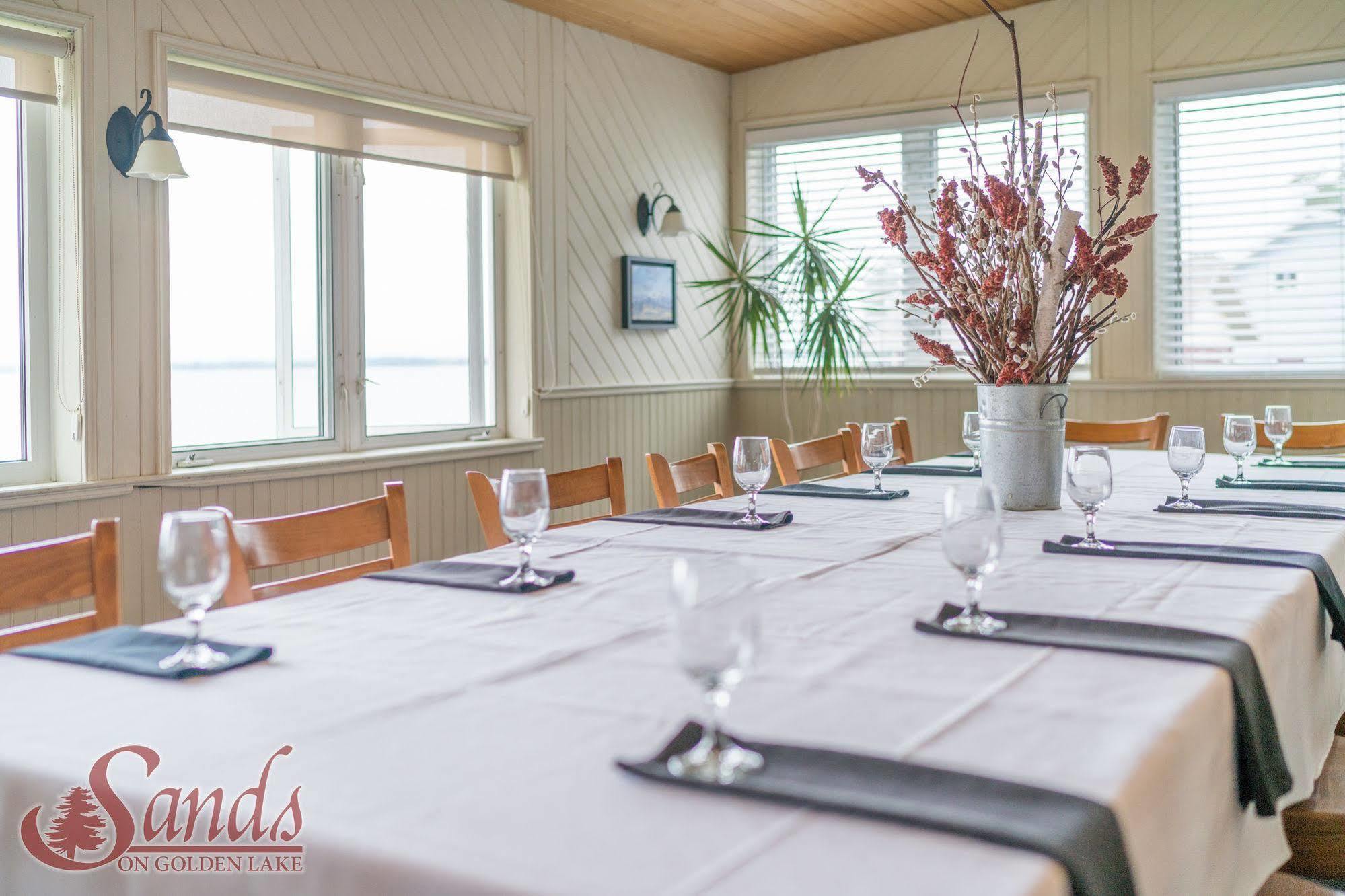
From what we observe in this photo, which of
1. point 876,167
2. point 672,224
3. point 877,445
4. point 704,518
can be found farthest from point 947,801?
point 876,167

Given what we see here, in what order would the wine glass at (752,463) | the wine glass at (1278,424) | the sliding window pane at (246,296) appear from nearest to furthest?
1. the wine glass at (752,463)
2. the wine glass at (1278,424)
3. the sliding window pane at (246,296)

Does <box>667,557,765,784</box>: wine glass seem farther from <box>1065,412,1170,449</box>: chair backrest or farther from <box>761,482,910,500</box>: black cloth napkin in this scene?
<box>1065,412,1170,449</box>: chair backrest

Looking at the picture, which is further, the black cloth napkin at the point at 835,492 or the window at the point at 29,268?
the window at the point at 29,268

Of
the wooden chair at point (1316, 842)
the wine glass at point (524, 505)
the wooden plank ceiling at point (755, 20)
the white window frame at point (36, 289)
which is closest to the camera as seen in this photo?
the wooden chair at point (1316, 842)

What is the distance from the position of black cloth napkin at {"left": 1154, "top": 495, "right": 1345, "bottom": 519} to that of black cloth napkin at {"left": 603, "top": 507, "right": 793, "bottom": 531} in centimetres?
79

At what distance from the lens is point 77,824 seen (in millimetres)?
993

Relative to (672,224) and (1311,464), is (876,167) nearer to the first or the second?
→ (672,224)

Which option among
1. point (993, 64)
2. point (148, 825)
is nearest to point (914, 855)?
point (148, 825)

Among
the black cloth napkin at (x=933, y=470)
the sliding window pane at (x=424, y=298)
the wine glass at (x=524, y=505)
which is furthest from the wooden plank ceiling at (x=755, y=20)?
the wine glass at (x=524, y=505)

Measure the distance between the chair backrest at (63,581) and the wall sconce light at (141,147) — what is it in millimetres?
2245

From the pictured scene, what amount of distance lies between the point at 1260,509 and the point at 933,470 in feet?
3.39

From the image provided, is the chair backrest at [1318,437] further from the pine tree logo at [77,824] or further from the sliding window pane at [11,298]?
the sliding window pane at [11,298]

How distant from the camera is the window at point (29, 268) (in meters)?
3.47

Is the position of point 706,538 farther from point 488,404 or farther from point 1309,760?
point 488,404
